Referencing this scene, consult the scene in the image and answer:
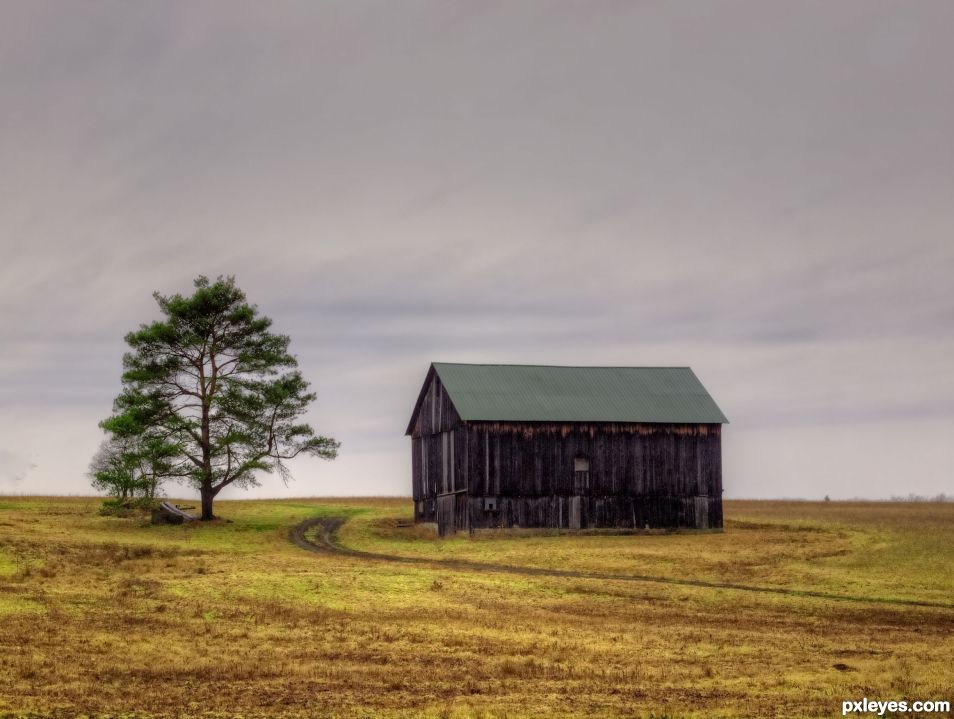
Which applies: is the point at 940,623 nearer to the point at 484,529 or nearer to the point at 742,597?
the point at 742,597

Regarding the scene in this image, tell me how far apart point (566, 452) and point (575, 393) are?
5.38 meters

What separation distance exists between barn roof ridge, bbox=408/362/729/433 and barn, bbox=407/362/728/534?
9cm

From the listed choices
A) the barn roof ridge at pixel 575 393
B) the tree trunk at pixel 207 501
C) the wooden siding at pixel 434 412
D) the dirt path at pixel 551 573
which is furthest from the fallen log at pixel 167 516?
the barn roof ridge at pixel 575 393

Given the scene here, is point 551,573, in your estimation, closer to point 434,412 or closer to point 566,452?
point 566,452

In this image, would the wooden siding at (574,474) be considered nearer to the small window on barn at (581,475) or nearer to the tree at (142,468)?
the small window on barn at (581,475)

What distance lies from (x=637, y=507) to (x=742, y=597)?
31926 millimetres

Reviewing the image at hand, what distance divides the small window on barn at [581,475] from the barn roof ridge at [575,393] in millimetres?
2669

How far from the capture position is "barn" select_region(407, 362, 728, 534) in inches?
2800

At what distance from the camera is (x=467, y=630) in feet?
106

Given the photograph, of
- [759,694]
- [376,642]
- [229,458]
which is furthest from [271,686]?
[229,458]

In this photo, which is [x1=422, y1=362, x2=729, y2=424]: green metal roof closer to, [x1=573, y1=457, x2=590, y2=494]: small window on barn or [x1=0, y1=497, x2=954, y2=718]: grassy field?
[x1=573, y1=457, x2=590, y2=494]: small window on barn

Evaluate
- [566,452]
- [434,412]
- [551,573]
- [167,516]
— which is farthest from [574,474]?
[167,516]

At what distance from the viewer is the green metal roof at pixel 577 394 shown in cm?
7288

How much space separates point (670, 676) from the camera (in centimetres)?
2505
